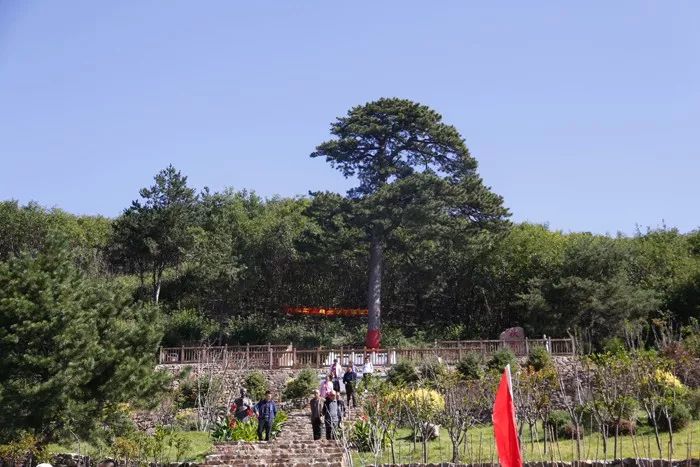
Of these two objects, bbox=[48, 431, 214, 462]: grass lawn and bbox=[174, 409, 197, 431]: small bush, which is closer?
bbox=[48, 431, 214, 462]: grass lawn

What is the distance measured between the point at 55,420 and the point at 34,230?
2761 centimetres

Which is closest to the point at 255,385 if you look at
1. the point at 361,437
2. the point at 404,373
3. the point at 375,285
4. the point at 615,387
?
the point at 404,373

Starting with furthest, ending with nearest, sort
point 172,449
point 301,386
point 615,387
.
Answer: point 301,386 → point 172,449 → point 615,387

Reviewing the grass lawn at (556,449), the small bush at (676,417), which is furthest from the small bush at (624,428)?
the small bush at (676,417)

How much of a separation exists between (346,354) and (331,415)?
10.9 meters

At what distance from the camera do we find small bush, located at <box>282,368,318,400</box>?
25938 millimetres

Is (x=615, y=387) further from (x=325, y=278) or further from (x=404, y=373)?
(x=325, y=278)

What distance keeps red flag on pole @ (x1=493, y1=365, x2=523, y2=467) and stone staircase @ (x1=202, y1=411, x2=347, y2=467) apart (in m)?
6.27

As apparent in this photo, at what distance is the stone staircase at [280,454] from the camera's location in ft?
54.8

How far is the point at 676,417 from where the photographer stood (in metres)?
19.0

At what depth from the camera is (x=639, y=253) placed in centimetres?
3769

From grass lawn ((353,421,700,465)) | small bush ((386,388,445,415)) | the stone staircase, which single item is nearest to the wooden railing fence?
small bush ((386,388,445,415))

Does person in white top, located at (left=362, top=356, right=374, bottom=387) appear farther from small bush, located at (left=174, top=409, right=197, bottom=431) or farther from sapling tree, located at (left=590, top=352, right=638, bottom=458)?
sapling tree, located at (left=590, top=352, right=638, bottom=458)

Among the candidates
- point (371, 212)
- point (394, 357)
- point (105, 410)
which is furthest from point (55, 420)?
point (371, 212)
